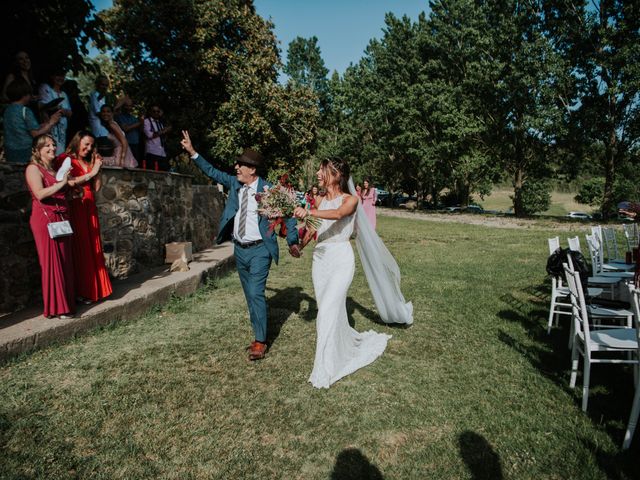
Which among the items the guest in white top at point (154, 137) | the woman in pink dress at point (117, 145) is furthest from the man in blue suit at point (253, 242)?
the guest in white top at point (154, 137)

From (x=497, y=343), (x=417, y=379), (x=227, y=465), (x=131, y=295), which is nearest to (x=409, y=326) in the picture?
(x=497, y=343)

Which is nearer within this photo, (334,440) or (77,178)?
(334,440)

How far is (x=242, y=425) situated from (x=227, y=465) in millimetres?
495

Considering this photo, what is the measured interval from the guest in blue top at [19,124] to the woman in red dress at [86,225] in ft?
3.47

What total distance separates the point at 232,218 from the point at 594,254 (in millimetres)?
6009

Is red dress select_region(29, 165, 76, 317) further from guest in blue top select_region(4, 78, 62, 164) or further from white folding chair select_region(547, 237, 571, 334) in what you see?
white folding chair select_region(547, 237, 571, 334)

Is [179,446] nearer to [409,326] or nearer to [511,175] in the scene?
[409,326]

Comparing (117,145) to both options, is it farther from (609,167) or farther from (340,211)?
(609,167)

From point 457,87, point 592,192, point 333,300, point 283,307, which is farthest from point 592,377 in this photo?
point 592,192

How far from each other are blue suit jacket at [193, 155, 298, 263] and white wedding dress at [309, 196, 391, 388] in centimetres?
34

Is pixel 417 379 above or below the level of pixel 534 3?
below

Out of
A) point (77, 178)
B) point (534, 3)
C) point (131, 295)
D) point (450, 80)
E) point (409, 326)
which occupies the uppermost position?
point (534, 3)

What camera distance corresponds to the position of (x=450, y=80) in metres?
32.6

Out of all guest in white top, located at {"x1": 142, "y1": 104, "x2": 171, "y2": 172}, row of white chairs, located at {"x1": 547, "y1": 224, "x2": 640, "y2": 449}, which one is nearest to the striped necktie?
row of white chairs, located at {"x1": 547, "y1": 224, "x2": 640, "y2": 449}
